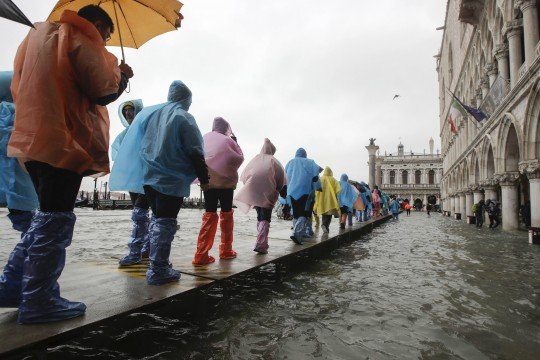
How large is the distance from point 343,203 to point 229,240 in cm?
722

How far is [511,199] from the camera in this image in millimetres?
13008

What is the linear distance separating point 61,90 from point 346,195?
10.1 meters

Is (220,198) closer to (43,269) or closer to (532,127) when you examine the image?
(43,269)

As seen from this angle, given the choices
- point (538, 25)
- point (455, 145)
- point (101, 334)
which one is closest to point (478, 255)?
point (101, 334)

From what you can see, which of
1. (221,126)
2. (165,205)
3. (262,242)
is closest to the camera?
(165,205)

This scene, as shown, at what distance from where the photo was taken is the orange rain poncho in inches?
74.9

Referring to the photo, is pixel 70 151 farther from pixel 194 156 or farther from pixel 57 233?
pixel 194 156

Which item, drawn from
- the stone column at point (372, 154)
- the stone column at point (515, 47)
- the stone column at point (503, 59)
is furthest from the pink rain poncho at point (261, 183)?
the stone column at point (372, 154)

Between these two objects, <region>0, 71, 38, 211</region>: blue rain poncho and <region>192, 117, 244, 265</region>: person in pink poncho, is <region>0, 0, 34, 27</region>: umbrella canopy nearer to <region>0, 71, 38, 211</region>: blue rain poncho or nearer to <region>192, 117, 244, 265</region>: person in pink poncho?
<region>0, 71, 38, 211</region>: blue rain poncho

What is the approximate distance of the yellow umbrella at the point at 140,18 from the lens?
118 inches

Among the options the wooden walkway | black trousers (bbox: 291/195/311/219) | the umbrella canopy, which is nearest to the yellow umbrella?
the umbrella canopy

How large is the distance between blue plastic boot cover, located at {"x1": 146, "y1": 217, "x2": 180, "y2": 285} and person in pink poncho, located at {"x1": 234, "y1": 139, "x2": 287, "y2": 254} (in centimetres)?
209

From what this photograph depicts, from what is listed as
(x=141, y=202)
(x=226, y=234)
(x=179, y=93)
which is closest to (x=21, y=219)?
(x=141, y=202)

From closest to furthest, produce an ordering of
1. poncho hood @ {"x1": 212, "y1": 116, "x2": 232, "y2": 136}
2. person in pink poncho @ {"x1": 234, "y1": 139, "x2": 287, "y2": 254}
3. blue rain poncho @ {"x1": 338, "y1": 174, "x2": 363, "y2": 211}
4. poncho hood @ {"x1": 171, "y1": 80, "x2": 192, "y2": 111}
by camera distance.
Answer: poncho hood @ {"x1": 171, "y1": 80, "x2": 192, "y2": 111} → poncho hood @ {"x1": 212, "y1": 116, "x2": 232, "y2": 136} → person in pink poncho @ {"x1": 234, "y1": 139, "x2": 287, "y2": 254} → blue rain poncho @ {"x1": 338, "y1": 174, "x2": 363, "y2": 211}
